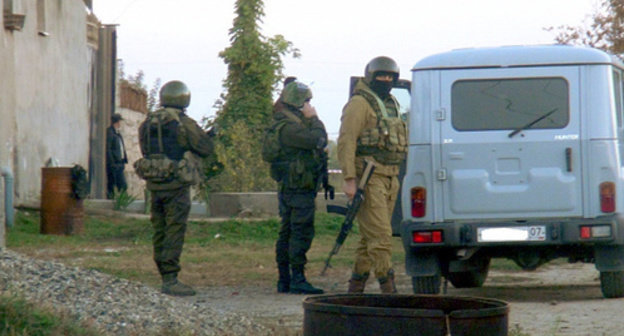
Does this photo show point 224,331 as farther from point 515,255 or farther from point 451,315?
point 515,255

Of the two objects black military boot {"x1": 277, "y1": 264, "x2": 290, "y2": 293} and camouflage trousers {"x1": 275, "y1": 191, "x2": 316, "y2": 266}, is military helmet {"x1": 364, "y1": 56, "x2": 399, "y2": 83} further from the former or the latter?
black military boot {"x1": 277, "y1": 264, "x2": 290, "y2": 293}

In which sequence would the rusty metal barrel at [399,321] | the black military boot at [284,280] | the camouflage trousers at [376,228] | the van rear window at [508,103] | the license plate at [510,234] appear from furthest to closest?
the black military boot at [284,280], the van rear window at [508,103], the license plate at [510,234], the camouflage trousers at [376,228], the rusty metal barrel at [399,321]

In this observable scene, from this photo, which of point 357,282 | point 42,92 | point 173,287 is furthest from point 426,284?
point 42,92

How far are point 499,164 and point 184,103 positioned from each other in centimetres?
270

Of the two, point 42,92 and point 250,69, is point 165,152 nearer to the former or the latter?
point 42,92

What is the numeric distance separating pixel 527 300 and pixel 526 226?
784 mm

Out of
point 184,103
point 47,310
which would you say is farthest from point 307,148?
point 47,310

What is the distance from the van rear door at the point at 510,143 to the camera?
30.8ft

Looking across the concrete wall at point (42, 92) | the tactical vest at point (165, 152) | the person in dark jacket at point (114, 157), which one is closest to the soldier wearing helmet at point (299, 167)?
the tactical vest at point (165, 152)

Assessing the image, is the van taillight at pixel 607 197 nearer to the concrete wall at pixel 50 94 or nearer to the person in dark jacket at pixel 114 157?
the concrete wall at pixel 50 94

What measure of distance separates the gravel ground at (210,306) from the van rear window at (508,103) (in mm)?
1432

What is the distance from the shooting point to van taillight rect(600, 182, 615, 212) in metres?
9.28

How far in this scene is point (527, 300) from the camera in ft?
32.2

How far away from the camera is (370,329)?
431cm
